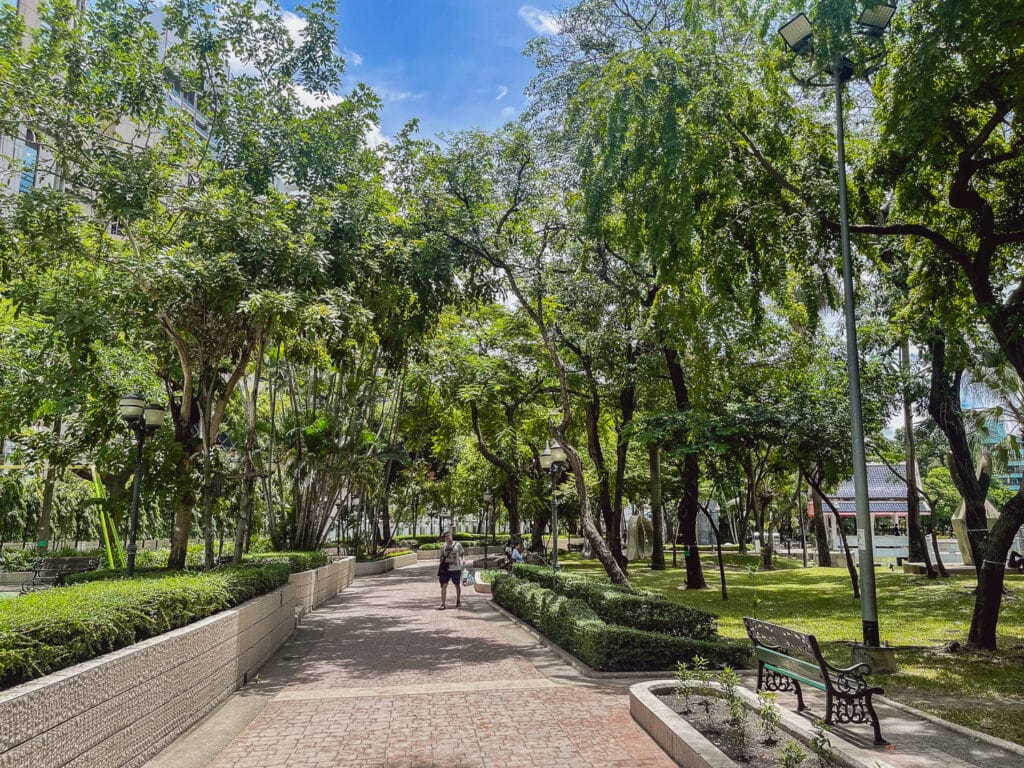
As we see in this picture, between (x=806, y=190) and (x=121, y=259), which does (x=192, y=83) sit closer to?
(x=121, y=259)

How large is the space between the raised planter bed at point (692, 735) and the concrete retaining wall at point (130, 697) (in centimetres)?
421

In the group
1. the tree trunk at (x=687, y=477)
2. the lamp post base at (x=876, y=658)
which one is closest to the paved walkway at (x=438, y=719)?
the lamp post base at (x=876, y=658)

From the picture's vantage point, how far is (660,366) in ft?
60.2

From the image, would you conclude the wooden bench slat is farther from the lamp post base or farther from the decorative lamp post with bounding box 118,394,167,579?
the decorative lamp post with bounding box 118,394,167,579

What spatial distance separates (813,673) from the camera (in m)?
6.38

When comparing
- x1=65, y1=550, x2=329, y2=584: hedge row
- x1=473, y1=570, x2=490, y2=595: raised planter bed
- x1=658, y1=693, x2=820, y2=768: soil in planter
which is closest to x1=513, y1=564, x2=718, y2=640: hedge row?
x1=658, y1=693, x2=820, y2=768: soil in planter

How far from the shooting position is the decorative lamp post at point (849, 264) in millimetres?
8797

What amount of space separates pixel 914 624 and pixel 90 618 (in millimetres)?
13630

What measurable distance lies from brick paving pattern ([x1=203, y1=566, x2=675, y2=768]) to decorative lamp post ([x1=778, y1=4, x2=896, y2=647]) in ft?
11.5

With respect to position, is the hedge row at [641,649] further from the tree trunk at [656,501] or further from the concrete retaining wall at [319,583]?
the tree trunk at [656,501]

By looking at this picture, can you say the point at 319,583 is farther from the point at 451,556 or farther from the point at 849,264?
the point at 849,264

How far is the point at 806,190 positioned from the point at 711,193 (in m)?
1.62

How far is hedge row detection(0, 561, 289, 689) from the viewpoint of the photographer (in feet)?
14.3

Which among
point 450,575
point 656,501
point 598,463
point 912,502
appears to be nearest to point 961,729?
point 598,463
